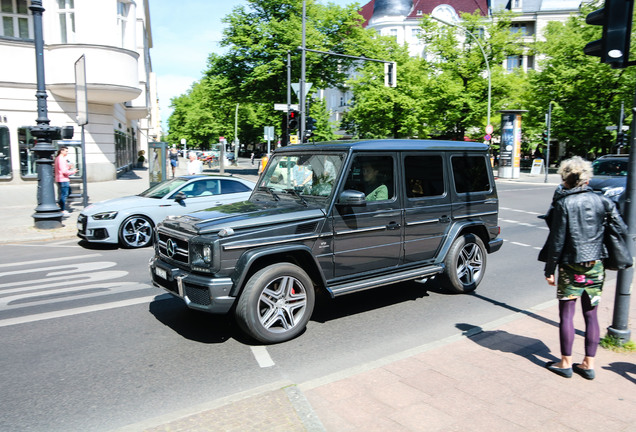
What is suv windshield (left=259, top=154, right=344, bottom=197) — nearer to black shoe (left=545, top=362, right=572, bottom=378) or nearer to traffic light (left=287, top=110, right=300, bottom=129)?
black shoe (left=545, top=362, right=572, bottom=378)

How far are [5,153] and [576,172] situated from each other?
23.8 metres

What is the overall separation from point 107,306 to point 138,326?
0.93m

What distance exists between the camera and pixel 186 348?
4.70 m

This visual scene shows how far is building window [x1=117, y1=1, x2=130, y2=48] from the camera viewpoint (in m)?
23.1

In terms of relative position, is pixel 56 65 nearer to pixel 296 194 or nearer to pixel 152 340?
pixel 296 194

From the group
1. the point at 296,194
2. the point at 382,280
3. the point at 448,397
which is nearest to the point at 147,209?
the point at 296,194

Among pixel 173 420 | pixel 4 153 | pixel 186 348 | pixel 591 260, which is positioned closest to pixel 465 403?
pixel 591 260

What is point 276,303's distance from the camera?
4746mm

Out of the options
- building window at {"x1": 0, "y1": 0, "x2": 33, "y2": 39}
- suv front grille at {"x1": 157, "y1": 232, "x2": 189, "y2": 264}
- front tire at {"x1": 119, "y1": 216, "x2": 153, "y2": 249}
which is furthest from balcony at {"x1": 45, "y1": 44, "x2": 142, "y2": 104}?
suv front grille at {"x1": 157, "y1": 232, "x2": 189, "y2": 264}

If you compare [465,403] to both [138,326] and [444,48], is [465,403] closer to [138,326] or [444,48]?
[138,326]

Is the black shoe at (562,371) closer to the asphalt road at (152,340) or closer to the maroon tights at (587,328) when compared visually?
the maroon tights at (587,328)

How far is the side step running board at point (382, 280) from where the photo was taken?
5.09 metres

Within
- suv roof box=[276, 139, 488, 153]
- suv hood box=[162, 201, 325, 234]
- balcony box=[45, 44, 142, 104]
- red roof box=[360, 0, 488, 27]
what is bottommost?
suv hood box=[162, 201, 325, 234]

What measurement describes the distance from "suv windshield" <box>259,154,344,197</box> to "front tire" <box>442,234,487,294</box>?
6.57ft
